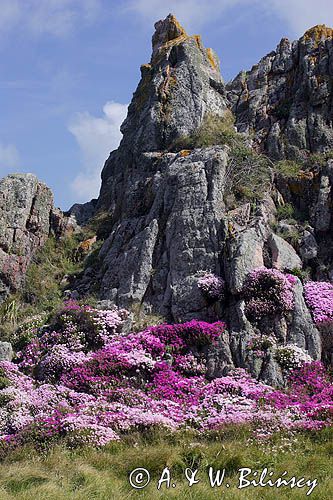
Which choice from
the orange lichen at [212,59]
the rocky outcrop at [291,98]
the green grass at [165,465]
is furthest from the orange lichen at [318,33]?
the green grass at [165,465]

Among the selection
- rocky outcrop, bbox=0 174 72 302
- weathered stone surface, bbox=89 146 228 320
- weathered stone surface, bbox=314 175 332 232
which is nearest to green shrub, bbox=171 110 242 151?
weathered stone surface, bbox=89 146 228 320

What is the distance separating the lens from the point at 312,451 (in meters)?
12.6

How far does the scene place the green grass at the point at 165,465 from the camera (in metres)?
10.3

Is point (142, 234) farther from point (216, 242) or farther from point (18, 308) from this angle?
point (18, 308)

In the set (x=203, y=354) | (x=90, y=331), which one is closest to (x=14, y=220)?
(x=90, y=331)

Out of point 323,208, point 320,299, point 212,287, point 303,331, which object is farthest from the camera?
point 323,208

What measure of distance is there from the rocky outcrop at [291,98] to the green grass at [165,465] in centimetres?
1907

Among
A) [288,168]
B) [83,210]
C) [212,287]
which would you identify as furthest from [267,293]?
[83,210]

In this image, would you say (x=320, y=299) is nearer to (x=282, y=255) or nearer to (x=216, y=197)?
(x=282, y=255)

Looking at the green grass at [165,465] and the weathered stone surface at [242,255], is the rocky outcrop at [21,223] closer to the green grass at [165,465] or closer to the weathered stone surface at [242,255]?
the weathered stone surface at [242,255]

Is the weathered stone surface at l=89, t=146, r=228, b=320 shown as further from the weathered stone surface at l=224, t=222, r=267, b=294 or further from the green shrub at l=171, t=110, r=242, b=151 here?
the green shrub at l=171, t=110, r=242, b=151

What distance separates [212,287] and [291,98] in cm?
1645

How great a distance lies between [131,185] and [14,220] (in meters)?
6.32

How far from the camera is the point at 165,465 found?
11.6m
